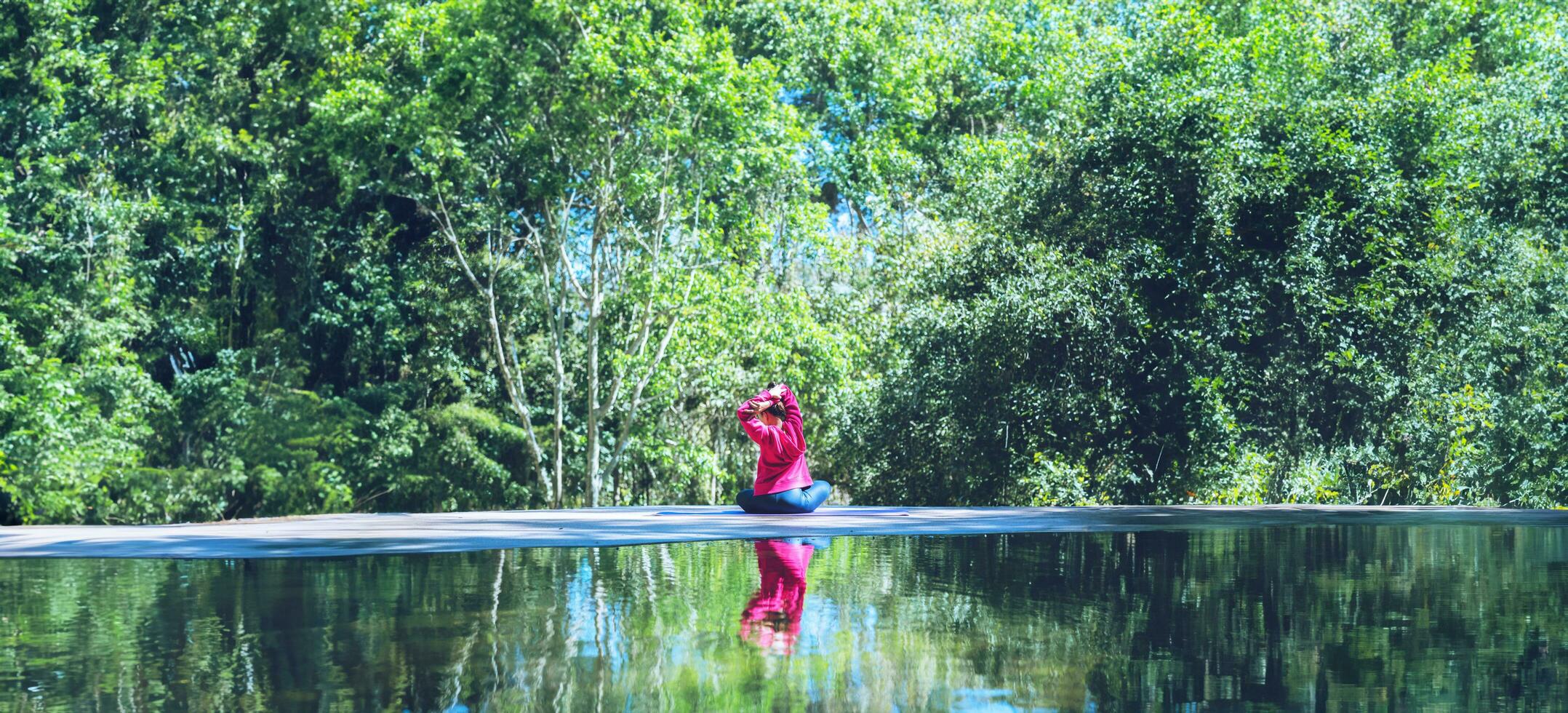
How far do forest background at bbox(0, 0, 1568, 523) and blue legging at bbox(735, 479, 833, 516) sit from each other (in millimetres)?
6685

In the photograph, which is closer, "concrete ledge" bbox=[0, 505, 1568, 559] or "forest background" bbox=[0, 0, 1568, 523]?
"concrete ledge" bbox=[0, 505, 1568, 559]

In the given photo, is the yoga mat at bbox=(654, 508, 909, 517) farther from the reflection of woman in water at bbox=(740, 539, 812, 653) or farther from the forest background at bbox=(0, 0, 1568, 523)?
the forest background at bbox=(0, 0, 1568, 523)

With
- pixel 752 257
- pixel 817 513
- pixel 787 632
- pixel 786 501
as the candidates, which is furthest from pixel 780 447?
pixel 752 257

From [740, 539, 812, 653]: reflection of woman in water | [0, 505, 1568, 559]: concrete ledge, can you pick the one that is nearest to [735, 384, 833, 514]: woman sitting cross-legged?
[0, 505, 1568, 559]: concrete ledge

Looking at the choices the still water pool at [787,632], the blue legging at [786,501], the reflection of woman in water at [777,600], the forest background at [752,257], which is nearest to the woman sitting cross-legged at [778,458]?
the blue legging at [786,501]

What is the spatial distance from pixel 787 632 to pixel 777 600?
959 millimetres

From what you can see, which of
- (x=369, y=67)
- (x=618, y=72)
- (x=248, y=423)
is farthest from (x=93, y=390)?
(x=618, y=72)

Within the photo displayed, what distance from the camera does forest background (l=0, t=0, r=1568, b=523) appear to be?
18.2 m

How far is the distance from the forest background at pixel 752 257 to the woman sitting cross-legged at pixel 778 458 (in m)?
6.82

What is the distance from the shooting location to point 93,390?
22.4 meters

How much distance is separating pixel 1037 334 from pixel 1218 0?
Answer: 11764mm

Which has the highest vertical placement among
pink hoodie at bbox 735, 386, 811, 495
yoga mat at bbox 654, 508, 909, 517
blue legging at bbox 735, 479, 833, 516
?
pink hoodie at bbox 735, 386, 811, 495

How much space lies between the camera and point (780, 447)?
11.6 m

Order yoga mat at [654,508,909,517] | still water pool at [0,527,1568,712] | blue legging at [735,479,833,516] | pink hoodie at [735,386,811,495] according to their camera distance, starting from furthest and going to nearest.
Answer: yoga mat at [654,508,909,517] < blue legging at [735,479,833,516] < pink hoodie at [735,386,811,495] < still water pool at [0,527,1568,712]
